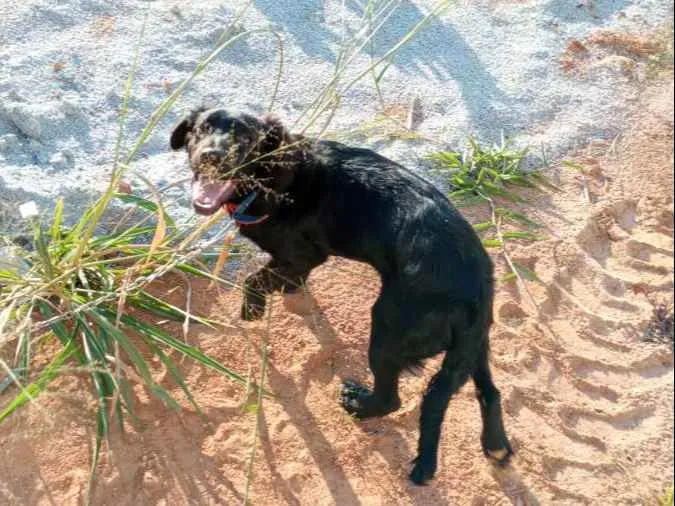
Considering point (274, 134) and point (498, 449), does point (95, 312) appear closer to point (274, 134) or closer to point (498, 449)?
point (274, 134)

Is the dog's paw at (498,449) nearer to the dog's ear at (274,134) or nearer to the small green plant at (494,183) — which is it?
the small green plant at (494,183)

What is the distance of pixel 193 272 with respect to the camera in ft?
12.6

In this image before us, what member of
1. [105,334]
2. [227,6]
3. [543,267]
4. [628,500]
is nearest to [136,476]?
[105,334]

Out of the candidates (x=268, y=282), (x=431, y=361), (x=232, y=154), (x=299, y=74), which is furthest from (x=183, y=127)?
(x=299, y=74)

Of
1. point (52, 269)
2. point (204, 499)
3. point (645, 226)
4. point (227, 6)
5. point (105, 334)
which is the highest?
point (227, 6)

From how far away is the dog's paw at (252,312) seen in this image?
12.4 ft

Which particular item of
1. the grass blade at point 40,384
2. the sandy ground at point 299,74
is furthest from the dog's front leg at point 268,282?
the grass blade at point 40,384

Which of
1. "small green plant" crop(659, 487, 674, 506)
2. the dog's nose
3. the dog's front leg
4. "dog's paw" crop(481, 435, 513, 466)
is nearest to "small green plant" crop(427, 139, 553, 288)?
the dog's front leg

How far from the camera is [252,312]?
12.5 ft

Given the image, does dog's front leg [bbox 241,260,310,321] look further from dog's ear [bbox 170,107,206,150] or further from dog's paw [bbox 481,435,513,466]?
dog's paw [bbox 481,435,513,466]

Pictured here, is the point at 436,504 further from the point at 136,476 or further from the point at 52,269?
the point at 52,269

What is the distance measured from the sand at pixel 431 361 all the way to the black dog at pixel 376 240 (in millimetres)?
224

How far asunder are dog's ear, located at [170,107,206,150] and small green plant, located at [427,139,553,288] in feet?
5.70

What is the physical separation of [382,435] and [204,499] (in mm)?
847
